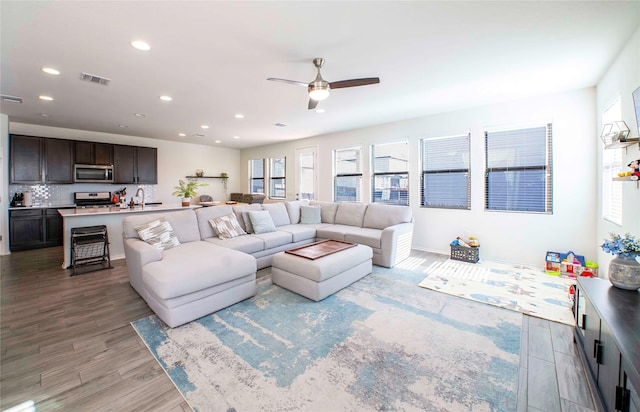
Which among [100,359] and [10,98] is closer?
[100,359]

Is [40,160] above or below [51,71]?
below

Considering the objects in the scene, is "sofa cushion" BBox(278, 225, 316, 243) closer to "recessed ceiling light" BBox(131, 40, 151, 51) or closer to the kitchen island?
the kitchen island

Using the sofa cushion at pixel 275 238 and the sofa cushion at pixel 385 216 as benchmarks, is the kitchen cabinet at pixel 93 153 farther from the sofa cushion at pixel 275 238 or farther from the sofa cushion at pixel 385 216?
the sofa cushion at pixel 385 216

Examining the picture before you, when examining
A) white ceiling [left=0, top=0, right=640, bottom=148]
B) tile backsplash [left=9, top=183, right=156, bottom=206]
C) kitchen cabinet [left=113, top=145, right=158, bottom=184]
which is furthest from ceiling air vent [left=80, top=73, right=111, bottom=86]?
tile backsplash [left=9, top=183, right=156, bottom=206]

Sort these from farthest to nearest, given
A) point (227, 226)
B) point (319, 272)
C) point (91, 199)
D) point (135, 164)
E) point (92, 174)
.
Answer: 1. point (135, 164)
2. point (91, 199)
3. point (92, 174)
4. point (227, 226)
5. point (319, 272)

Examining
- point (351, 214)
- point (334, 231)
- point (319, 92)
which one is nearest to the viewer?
point (319, 92)

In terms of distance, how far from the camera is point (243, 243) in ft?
12.4

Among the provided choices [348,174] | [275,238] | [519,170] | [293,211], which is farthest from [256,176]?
[519,170]

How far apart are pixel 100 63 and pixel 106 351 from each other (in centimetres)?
296

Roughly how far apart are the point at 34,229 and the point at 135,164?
247cm

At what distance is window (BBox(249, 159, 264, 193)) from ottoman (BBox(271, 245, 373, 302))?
6076mm

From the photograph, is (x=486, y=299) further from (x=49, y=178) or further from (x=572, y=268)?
(x=49, y=178)

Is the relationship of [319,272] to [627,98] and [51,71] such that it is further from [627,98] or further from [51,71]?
[51,71]

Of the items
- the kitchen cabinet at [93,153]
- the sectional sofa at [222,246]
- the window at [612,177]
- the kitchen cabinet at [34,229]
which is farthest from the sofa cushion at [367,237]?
the kitchen cabinet at [34,229]
